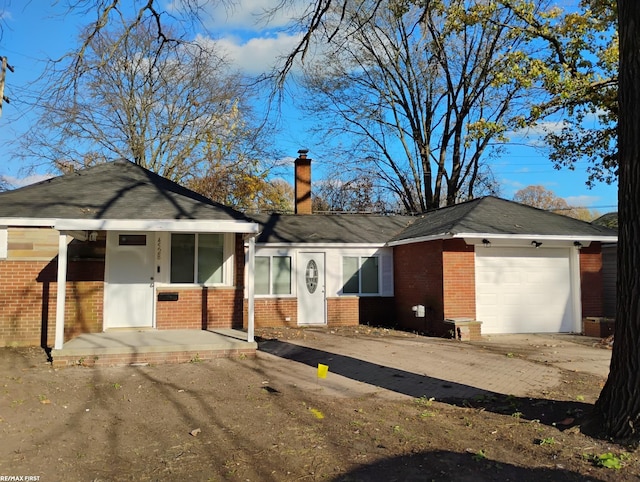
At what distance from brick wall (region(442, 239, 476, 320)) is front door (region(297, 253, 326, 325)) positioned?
14.6 ft

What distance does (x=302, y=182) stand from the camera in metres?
19.2

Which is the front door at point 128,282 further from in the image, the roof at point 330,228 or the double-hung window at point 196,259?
the roof at point 330,228

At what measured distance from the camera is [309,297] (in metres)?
15.4

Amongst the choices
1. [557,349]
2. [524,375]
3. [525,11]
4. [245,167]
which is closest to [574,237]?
Result: [557,349]

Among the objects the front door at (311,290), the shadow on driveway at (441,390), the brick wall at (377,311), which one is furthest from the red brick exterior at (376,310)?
the shadow on driveway at (441,390)

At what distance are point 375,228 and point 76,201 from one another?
1023 centimetres

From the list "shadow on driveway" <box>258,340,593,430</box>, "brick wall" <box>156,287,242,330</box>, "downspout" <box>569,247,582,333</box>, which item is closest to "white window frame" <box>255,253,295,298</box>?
"brick wall" <box>156,287,242,330</box>

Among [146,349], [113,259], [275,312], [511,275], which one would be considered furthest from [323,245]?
[146,349]

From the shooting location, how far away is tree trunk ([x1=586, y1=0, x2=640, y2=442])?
4.54 m

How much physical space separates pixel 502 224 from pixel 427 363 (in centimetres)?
574

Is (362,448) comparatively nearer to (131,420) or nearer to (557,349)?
(131,420)

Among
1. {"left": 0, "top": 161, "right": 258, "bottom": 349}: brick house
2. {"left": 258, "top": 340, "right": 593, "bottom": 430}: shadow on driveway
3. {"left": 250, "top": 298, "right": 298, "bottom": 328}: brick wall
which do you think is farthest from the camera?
{"left": 250, "top": 298, "right": 298, "bottom": 328}: brick wall

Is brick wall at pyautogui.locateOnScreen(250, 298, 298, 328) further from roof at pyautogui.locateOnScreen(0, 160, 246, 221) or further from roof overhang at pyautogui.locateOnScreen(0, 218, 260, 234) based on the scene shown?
roof overhang at pyautogui.locateOnScreen(0, 218, 260, 234)

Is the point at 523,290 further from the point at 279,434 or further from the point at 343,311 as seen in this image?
the point at 279,434
